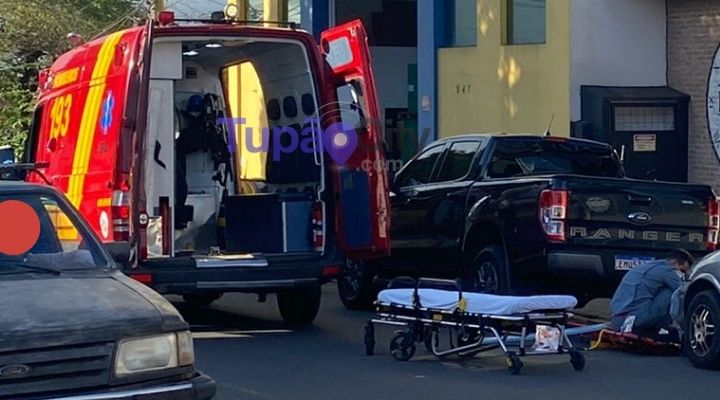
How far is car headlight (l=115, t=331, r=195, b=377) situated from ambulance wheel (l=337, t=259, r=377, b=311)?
27.1 ft

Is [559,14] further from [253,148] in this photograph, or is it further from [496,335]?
[496,335]

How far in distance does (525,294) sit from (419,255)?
6.35 feet

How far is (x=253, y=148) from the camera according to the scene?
49.1ft

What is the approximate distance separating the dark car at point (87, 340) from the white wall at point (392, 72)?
65.5 ft

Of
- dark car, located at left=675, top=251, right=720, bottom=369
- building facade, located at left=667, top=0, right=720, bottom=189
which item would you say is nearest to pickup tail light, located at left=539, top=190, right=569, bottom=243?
dark car, located at left=675, top=251, right=720, bottom=369

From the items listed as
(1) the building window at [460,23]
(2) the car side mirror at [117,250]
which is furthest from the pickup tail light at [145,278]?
(1) the building window at [460,23]

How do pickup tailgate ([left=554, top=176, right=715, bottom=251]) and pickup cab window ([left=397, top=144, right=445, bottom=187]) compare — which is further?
pickup cab window ([left=397, top=144, right=445, bottom=187])

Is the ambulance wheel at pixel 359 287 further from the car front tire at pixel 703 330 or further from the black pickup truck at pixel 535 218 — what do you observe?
the car front tire at pixel 703 330

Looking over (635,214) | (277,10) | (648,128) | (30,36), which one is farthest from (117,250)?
(30,36)

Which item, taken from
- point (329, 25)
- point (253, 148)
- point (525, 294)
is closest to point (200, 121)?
point (253, 148)

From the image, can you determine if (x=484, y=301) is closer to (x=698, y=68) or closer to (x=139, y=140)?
(x=139, y=140)

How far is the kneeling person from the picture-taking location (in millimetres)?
11844

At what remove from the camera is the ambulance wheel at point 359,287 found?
15141mm

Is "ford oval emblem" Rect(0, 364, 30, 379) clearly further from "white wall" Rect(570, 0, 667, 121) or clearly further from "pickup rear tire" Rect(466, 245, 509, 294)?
"white wall" Rect(570, 0, 667, 121)
